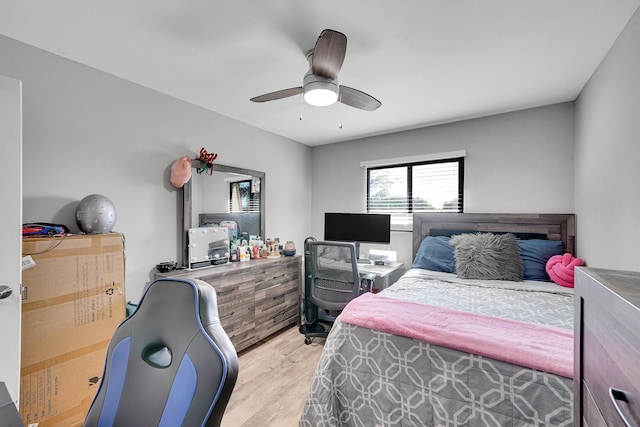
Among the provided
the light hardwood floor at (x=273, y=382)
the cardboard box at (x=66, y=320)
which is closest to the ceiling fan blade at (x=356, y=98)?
the cardboard box at (x=66, y=320)

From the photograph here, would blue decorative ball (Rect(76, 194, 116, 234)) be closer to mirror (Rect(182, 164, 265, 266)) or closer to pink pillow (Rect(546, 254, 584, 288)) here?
mirror (Rect(182, 164, 265, 266))

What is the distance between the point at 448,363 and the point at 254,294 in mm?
1988

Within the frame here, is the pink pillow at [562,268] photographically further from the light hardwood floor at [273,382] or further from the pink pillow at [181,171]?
the pink pillow at [181,171]

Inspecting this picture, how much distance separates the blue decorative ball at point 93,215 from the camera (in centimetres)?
186

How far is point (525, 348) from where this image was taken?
122cm

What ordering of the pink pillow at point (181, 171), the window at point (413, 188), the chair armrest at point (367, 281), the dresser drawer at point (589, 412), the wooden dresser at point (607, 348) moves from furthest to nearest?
the window at point (413, 188) < the chair armrest at point (367, 281) < the pink pillow at point (181, 171) < the dresser drawer at point (589, 412) < the wooden dresser at point (607, 348)

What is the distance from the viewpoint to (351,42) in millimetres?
1770

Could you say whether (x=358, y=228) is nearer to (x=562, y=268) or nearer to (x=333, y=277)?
(x=333, y=277)

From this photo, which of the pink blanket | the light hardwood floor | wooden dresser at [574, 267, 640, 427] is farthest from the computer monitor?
wooden dresser at [574, 267, 640, 427]

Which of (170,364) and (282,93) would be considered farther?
(282,93)

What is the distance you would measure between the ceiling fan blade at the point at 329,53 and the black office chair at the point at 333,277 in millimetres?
1503

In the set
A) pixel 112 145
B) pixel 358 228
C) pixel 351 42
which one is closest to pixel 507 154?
pixel 358 228

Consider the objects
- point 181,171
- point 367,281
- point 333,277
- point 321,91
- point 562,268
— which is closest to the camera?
point 321,91

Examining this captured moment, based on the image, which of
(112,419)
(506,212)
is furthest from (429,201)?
(112,419)
